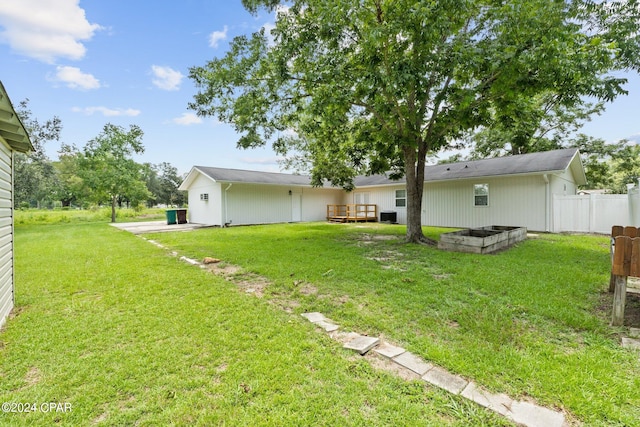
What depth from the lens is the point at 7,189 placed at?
11.0ft

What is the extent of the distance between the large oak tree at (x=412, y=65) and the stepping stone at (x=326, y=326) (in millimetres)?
4503

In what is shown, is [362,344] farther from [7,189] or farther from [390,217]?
[390,217]

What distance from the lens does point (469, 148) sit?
2136 centimetres

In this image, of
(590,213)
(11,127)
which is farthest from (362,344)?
(590,213)

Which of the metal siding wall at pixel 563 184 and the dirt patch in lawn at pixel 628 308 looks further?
the metal siding wall at pixel 563 184

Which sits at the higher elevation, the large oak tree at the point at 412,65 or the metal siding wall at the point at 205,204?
the large oak tree at the point at 412,65

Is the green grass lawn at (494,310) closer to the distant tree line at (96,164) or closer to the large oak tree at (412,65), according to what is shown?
the large oak tree at (412,65)

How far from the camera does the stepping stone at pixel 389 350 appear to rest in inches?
93.2

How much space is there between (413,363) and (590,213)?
1160 centimetres

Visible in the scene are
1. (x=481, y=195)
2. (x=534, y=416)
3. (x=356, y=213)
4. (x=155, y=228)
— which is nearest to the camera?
(x=534, y=416)

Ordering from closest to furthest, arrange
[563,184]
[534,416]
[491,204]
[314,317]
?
[534,416] < [314,317] < [563,184] < [491,204]

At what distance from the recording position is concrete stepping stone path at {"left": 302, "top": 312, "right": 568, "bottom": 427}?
165cm

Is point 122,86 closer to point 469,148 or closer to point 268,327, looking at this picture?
Answer: point 268,327

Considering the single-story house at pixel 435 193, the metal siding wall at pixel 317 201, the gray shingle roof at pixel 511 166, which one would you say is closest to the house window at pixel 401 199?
the single-story house at pixel 435 193
